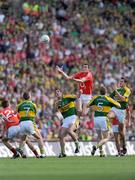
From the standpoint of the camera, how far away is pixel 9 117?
3033 cm

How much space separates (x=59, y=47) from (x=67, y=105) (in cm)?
1495

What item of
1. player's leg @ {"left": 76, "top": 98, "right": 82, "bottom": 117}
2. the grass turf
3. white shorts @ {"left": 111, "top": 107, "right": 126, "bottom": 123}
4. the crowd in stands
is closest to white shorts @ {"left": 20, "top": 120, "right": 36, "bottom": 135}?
the grass turf

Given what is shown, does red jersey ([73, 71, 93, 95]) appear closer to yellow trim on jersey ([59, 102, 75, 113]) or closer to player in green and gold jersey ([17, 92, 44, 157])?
yellow trim on jersey ([59, 102, 75, 113])

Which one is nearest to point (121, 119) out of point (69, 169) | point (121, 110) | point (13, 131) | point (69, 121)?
point (121, 110)

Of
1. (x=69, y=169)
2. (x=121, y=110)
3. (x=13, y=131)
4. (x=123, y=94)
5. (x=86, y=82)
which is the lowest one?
(x=69, y=169)

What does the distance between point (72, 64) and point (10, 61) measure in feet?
11.6

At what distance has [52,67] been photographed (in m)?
43.3

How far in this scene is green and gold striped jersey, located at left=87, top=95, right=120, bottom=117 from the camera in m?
29.6

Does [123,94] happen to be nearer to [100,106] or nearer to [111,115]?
[111,115]

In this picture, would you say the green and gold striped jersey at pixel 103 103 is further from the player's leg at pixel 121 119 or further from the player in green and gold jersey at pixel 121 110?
the player's leg at pixel 121 119

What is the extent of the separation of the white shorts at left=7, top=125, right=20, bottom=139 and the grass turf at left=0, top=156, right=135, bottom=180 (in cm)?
118

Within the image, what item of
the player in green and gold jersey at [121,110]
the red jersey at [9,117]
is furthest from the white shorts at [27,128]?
the player in green and gold jersey at [121,110]

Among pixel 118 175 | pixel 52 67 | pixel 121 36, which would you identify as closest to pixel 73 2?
pixel 121 36

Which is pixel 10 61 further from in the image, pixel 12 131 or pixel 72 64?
pixel 12 131
